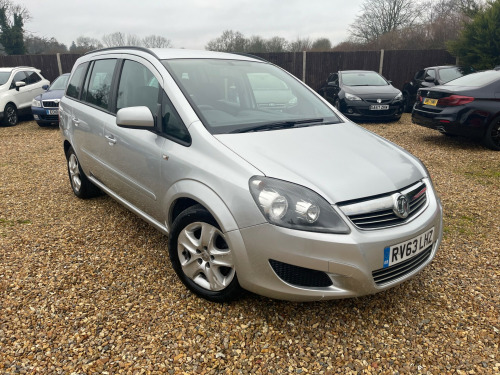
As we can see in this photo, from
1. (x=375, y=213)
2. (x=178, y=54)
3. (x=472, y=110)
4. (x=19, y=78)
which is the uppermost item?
(x=178, y=54)

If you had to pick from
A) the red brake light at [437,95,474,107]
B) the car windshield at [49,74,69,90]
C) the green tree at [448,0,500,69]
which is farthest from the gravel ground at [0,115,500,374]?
the green tree at [448,0,500,69]

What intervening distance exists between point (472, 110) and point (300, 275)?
19.4 feet

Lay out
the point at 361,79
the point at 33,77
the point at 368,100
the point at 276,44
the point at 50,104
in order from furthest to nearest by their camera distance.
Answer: the point at 276,44 → the point at 33,77 → the point at 361,79 → the point at 50,104 → the point at 368,100

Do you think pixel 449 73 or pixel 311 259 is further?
pixel 449 73

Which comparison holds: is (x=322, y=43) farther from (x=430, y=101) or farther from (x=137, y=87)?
(x=137, y=87)

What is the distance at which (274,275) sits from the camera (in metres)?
2.12

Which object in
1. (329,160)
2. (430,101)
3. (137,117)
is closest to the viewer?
(329,160)

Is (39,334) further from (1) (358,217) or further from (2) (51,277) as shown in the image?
(1) (358,217)

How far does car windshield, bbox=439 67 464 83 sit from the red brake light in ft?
14.2

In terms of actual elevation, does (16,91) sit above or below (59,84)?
below

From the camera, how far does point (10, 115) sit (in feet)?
35.4

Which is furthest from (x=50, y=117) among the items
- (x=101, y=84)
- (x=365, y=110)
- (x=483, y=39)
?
(x=483, y=39)

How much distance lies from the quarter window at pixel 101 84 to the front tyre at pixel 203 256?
64.7 inches

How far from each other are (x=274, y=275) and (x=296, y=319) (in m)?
0.48
